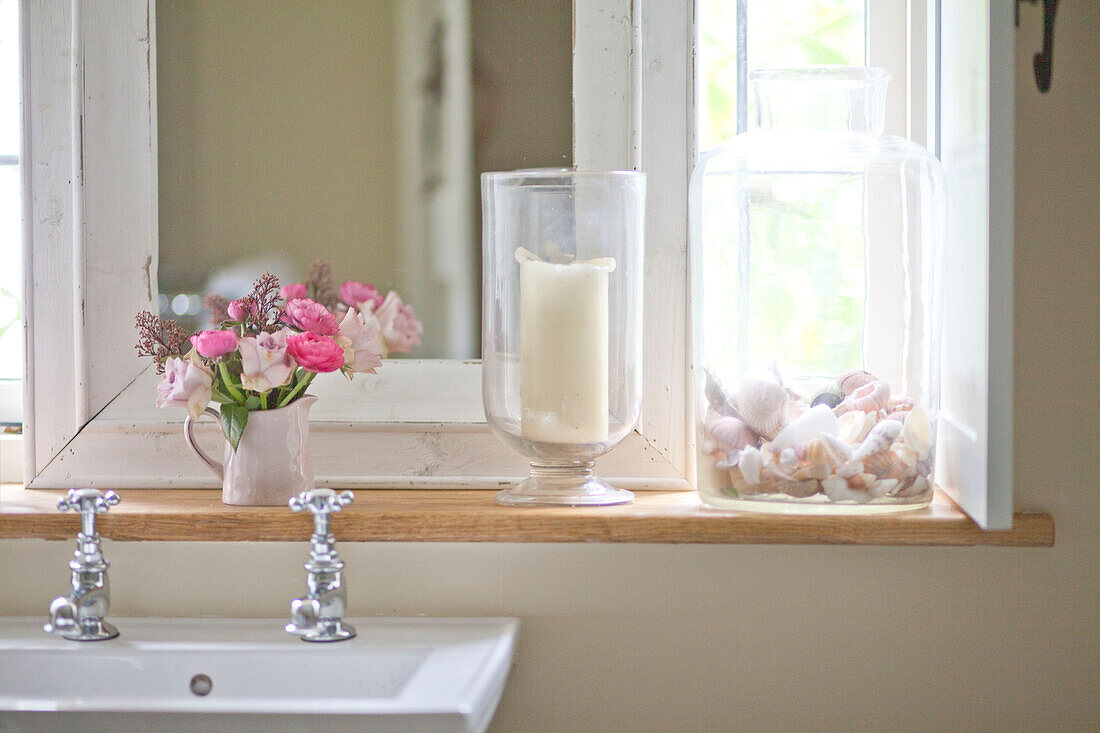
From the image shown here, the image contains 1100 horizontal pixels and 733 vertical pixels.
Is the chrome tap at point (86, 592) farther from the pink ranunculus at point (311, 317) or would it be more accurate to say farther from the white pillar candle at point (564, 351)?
the white pillar candle at point (564, 351)

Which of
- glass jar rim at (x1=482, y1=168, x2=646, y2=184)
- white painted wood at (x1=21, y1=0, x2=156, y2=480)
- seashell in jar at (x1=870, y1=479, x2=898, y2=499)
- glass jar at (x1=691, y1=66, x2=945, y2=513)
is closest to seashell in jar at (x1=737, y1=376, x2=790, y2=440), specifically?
glass jar at (x1=691, y1=66, x2=945, y2=513)

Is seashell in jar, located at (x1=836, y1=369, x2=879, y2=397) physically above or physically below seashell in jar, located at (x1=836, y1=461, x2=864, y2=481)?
above

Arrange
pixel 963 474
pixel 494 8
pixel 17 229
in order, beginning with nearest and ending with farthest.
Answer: pixel 963 474
pixel 494 8
pixel 17 229

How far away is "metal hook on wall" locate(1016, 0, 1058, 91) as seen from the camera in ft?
3.32

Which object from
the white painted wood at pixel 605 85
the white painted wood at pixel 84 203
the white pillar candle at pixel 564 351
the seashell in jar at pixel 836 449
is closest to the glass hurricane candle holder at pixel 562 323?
the white pillar candle at pixel 564 351

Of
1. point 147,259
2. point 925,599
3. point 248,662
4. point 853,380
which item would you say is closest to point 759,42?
point 853,380

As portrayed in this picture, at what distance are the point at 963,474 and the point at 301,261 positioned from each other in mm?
742

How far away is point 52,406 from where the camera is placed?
3.85ft

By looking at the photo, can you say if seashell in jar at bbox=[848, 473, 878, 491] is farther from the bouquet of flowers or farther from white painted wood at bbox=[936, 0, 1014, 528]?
the bouquet of flowers

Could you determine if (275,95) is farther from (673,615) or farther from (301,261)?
(673,615)

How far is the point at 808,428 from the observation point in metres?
0.96

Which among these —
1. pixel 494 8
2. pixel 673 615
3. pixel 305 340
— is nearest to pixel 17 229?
pixel 305 340

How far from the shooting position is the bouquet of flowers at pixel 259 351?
1012 millimetres

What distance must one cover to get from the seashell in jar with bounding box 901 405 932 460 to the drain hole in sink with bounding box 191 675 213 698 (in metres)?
0.69
